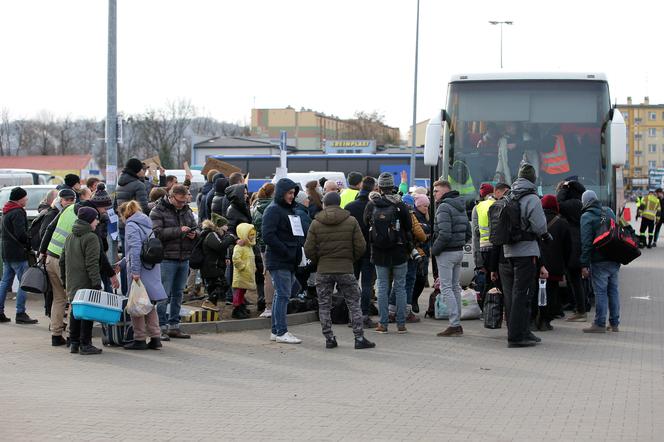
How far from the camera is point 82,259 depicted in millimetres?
10648

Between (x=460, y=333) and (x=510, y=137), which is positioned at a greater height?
(x=510, y=137)

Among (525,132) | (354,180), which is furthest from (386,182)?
(525,132)

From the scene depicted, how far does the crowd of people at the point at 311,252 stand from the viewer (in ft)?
36.4

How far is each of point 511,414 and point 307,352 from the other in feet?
12.0

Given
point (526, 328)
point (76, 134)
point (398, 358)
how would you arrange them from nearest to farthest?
1. point (398, 358)
2. point (526, 328)
3. point (76, 134)

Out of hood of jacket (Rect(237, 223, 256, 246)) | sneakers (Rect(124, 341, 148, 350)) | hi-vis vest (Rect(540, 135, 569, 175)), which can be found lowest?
sneakers (Rect(124, 341, 148, 350))

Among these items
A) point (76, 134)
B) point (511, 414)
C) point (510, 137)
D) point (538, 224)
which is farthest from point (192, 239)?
point (76, 134)

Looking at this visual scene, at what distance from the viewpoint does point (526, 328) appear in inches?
448

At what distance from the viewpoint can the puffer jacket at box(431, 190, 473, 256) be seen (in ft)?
39.2

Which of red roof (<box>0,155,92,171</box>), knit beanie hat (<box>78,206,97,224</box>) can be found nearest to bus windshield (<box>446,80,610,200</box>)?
knit beanie hat (<box>78,206,97,224</box>)

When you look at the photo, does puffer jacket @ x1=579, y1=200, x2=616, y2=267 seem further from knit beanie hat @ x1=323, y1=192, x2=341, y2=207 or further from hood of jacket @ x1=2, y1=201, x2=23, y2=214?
hood of jacket @ x1=2, y1=201, x2=23, y2=214

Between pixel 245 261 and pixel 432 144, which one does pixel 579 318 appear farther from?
pixel 245 261

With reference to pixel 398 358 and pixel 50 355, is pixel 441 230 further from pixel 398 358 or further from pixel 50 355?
pixel 50 355

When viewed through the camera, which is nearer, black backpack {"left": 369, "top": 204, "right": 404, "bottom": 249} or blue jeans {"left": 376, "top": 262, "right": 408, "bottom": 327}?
black backpack {"left": 369, "top": 204, "right": 404, "bottom": 249}
